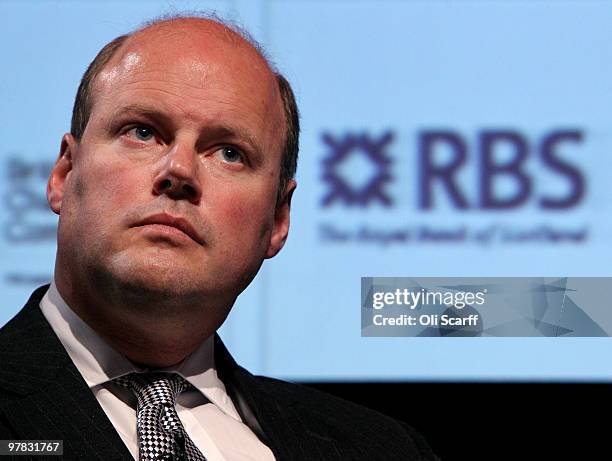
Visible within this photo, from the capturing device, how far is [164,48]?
2238 mm

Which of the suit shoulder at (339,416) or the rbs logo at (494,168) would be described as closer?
the suit shoulder at (339,416)

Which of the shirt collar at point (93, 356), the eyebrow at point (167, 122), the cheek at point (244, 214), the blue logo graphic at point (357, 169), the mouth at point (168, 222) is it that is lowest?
the shirt collar at point (93, 356)

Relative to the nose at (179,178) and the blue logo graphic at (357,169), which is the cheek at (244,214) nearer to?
the nose at (179,178)

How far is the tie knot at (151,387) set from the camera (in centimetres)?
207

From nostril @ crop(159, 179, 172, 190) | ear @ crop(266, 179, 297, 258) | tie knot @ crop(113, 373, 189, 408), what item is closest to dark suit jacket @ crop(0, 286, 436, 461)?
tie knot @ crop(113, 373, 189, 408)

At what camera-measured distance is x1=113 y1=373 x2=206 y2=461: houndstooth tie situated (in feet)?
6.47

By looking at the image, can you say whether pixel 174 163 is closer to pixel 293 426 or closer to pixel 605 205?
pixel 293 426

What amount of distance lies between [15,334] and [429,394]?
3.94ft

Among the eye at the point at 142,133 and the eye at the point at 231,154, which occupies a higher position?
the eye at the point at 142,133

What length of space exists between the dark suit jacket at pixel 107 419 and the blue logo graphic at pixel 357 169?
21.9 inches

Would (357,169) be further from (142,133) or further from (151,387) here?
(151,387)

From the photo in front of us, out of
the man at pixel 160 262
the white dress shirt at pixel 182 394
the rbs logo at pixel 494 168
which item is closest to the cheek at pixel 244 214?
the man at pixel 160 262

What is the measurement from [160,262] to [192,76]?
409mm

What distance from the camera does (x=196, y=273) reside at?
82.0 inches
